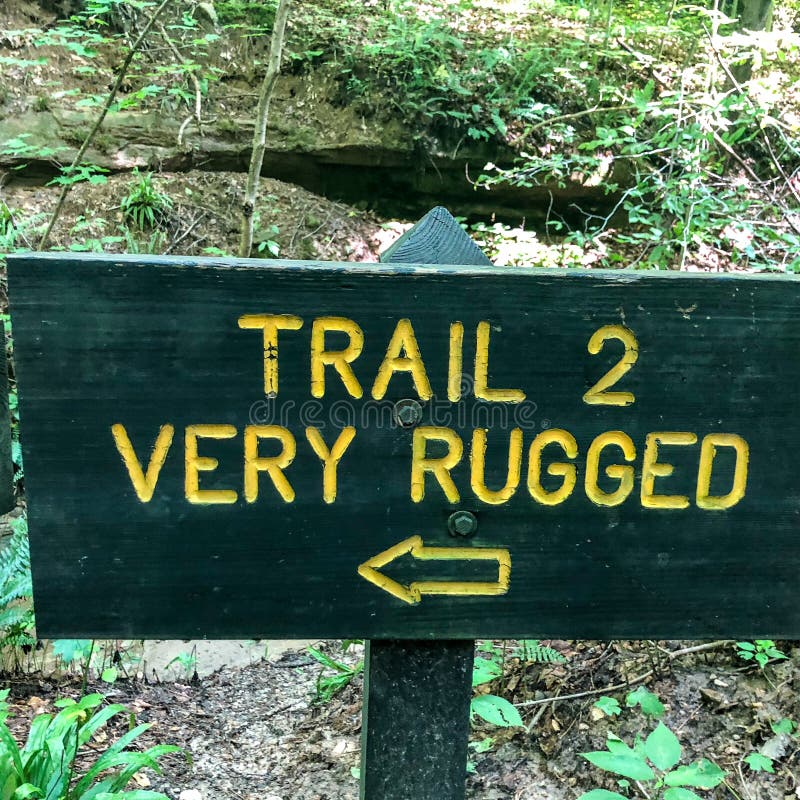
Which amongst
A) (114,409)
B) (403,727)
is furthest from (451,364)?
(403,727)

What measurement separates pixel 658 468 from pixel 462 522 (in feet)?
0.90

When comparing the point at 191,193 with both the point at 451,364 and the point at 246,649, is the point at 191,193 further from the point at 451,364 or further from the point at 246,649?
the point at 451,364

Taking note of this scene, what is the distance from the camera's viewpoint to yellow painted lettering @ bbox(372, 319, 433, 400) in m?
0.91

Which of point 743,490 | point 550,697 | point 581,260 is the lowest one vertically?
point 550,697

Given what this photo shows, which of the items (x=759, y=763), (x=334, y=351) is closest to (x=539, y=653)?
(x=759, y=763)

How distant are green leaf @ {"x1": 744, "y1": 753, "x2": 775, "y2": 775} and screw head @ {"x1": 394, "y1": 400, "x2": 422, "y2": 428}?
1633 mm

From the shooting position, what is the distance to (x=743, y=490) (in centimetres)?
97

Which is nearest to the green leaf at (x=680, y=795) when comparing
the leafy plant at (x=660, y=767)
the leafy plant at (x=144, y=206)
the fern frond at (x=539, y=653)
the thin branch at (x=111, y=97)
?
the leafy plant at (x=660, y=767)

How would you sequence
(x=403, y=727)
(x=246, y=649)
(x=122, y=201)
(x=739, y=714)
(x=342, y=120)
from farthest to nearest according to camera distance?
1. (x=342, y=120)
2. (x=122, y=201)
3. (x=246, y=649)
4. (x=739, y=714)
5. (x=403, y=727)

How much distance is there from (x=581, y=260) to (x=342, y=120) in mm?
2094

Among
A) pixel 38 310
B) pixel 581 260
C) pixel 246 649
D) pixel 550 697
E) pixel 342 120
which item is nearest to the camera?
pixel 38 310

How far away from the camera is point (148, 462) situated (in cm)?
93

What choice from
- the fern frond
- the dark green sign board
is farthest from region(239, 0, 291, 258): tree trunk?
→ the dark green sign board

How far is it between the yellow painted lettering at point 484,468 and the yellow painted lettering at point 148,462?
0.40 m
